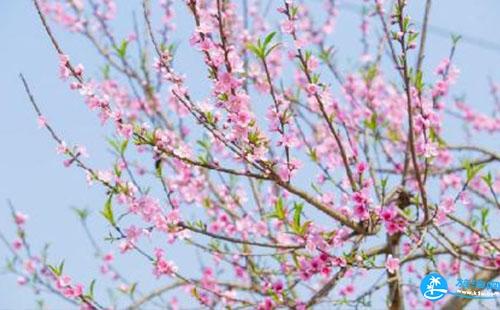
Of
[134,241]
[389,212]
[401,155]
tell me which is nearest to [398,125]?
[401,155]

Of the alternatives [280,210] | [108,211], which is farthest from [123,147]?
[280,210]

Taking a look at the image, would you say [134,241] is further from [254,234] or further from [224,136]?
[254,234]

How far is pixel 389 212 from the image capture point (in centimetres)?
344

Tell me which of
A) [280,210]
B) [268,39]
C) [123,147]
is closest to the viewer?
[268,39]

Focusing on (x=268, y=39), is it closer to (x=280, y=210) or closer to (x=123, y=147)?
(x=280, y=210)

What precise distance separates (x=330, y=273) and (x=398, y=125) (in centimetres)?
306

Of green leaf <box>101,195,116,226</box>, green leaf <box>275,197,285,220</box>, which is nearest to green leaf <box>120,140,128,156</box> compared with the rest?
green leaf <box>101,195,116,226</box>

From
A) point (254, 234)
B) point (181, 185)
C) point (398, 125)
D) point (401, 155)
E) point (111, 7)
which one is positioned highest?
point (111, 7)

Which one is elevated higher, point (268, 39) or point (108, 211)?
point (268, 39)

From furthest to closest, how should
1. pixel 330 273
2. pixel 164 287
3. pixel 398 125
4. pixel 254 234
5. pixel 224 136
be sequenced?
pixel 398 125 → pixel 164 287 → pixel 254 234 → pixel 330 273 → pixel 224 136

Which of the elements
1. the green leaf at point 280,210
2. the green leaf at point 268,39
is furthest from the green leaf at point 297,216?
the green leaf at point 268,39

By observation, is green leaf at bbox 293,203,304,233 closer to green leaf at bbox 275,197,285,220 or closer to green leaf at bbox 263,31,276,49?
green leaf at bbox 275,197,285,220

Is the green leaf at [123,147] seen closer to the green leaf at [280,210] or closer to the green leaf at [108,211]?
the green leaf at [108,211]

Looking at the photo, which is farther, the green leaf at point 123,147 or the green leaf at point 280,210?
the green leaf at point 123,147
